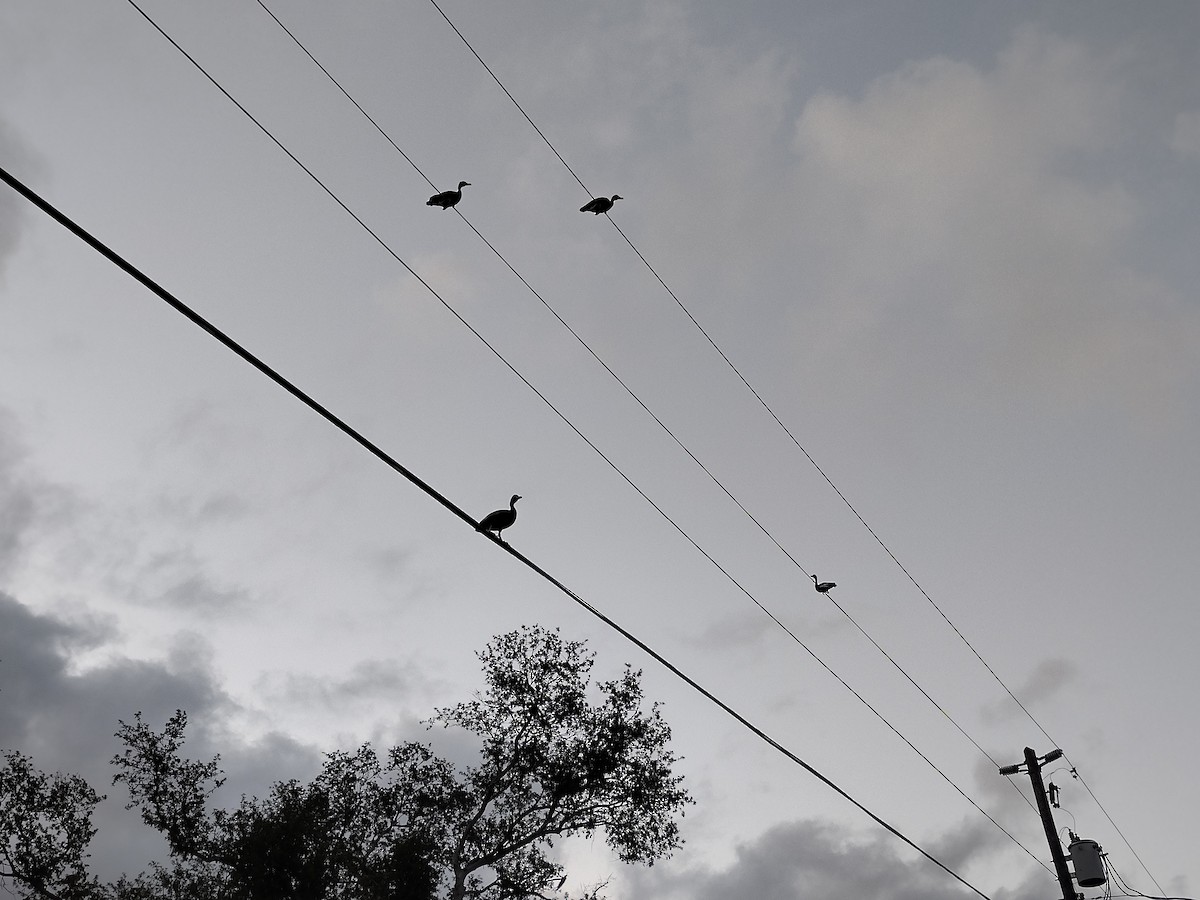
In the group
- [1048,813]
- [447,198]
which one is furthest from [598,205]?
[1048,813]

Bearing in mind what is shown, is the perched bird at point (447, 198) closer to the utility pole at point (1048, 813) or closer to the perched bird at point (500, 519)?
the perched bird at point (500, 519)

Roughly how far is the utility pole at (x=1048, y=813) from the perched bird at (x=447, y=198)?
64.5 feet

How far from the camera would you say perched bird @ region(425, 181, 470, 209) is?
583 inches

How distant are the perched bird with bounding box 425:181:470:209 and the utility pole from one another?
64.5ft

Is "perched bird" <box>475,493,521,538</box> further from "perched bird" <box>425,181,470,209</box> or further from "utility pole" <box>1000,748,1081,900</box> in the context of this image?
"utility pole" <box>1000,748,1081,900</box>

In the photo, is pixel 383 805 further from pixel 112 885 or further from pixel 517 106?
pixel 517 106

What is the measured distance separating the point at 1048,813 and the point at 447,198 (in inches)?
783

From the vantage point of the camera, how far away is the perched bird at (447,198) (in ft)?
48.6

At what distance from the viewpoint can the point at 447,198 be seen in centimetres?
1505

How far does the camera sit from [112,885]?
106 ft

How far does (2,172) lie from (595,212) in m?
11.4

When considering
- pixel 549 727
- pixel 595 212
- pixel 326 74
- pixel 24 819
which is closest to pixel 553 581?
pixel 326 74

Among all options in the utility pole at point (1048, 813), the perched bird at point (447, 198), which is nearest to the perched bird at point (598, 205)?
the perched bird at point (447, 198)

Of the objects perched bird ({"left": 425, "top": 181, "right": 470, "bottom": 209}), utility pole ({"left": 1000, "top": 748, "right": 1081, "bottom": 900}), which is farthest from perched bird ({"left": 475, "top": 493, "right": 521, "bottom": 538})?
utility pole ({"left": 1000, "top": 748, "right": 1081, "bottom": 900})
